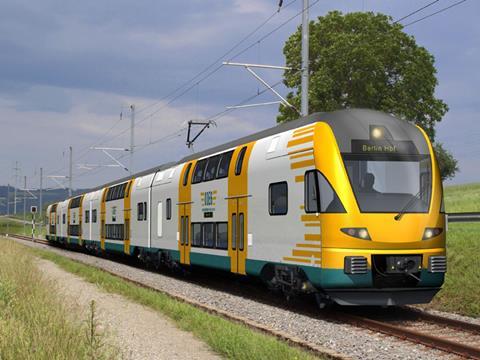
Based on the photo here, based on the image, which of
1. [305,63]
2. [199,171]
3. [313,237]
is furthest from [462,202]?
[313,237]

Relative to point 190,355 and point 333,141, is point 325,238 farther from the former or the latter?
point 190,355

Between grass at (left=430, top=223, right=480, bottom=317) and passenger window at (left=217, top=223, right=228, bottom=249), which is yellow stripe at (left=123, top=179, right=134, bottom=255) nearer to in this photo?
passenger window at (left=217, top=223, right=228, bottom=249)

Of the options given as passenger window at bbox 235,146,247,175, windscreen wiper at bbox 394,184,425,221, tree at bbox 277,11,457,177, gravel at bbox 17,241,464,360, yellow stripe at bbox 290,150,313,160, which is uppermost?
tree at bbox 277,11,457,177

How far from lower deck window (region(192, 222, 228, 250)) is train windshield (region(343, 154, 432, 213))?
5.23m

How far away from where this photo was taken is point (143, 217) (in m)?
24.0

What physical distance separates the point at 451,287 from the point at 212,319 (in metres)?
5.85

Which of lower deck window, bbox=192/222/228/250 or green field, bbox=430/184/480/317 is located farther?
lower deck window, bbox=192/222/228/250

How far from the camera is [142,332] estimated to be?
996 centimetres

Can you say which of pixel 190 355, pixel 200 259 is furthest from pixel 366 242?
pixel 200 259

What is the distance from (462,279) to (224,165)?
19.7ft

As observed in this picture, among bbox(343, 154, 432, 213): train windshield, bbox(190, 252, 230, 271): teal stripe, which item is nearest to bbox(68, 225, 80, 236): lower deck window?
bbox(190, 252, 230, 271): teal stripe

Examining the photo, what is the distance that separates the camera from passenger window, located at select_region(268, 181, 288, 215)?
498 inches

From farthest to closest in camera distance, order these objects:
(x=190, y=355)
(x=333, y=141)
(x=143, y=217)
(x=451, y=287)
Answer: (x=143, y=217) → (x=451, y=287) → (x=333, y=141) → (x=190, y=355)

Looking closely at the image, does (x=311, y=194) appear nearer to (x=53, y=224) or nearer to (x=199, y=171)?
(x=199, y=171)
